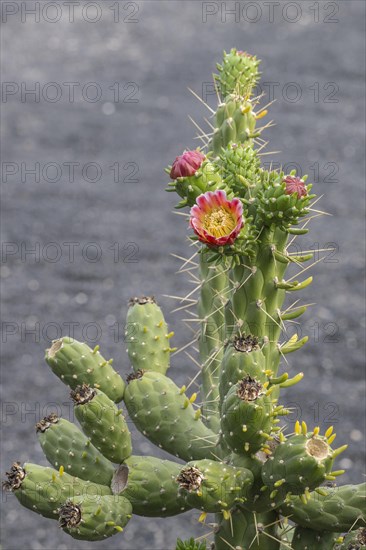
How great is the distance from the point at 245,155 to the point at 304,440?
0.48m

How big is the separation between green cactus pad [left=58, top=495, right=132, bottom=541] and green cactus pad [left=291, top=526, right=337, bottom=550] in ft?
1.03

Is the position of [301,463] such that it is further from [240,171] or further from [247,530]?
[240,171]

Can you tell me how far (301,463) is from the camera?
54.6 inches

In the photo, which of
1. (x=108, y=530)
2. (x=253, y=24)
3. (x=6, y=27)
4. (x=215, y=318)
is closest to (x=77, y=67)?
(x=6, y=27)

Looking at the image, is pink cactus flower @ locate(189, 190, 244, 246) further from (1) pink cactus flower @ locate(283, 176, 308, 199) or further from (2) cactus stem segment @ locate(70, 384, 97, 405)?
(2) cactus stem segment @ locate(70, 384, 97, 405)

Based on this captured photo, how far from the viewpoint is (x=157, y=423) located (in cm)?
171

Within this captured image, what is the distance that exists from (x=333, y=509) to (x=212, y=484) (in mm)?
247

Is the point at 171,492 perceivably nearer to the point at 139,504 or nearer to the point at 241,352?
the point at 139,504

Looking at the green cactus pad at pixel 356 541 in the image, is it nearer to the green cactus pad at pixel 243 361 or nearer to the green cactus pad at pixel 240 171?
the green cactus pad at pixel 243 361

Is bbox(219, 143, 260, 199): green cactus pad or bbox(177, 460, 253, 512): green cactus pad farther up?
bbox(219, 143, 260, 199): green cactus pad

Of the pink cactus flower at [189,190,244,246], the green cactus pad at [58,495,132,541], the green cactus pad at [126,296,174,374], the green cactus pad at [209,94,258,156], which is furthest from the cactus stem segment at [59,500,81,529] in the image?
the green cactus pad at [209,94,258,156]

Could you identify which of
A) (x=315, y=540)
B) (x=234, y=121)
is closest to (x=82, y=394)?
(x=315, y=540)

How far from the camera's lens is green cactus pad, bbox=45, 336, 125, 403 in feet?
5.54

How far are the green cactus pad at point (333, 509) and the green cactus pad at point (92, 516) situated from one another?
284 mm
